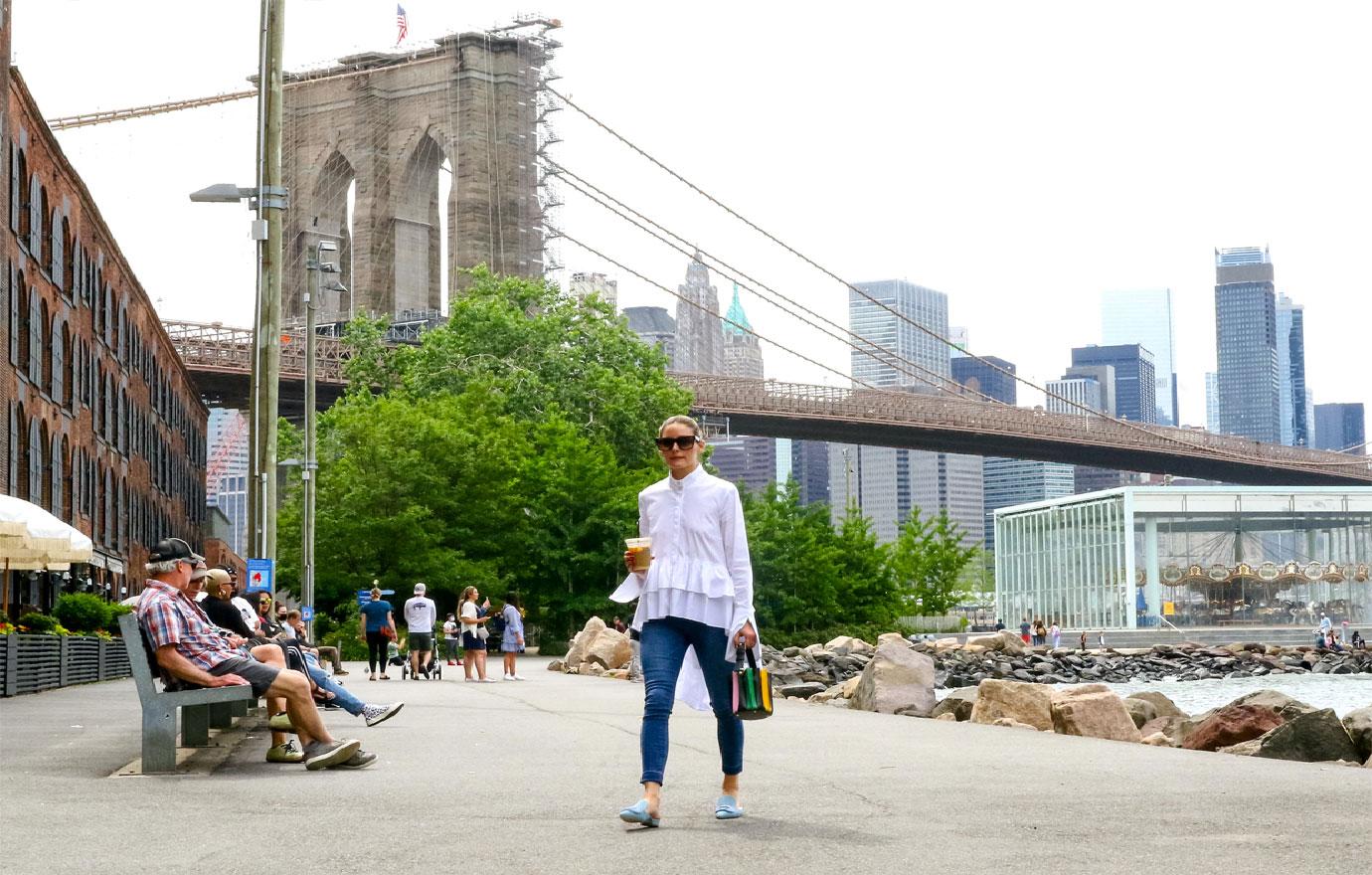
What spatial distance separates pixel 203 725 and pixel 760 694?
479cm

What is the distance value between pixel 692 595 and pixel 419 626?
19847 mm

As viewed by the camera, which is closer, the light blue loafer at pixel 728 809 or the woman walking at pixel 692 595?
the woman walking at pixel 692 595

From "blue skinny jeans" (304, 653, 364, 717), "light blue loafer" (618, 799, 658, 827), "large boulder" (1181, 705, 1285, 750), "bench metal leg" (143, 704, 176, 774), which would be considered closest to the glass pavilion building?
"large boulder" (1181, 705, 1285, 750)

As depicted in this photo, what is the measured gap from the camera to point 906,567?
76125 mm

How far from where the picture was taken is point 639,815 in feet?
23.5

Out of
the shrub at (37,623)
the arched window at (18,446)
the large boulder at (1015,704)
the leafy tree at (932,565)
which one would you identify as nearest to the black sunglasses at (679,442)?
the large boulder at (1015,704)

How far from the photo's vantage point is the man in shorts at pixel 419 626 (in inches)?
1051

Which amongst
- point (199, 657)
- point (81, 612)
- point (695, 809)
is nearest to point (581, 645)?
point (81, 612)

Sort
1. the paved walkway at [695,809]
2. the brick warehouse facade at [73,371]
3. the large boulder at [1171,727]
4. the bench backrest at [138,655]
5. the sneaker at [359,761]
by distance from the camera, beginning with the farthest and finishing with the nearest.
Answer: the brick warehouse facade at [73,371]
the large boulder at [1171,727]
the sneaker at [359,761]
the bench backrest at [138,655]
the paved walkway at [695,809]

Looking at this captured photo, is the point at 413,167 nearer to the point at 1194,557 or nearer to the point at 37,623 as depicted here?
the point at 1194,557

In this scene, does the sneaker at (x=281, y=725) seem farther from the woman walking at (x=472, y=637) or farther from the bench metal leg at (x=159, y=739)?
the woman walking at (x=472, y=637)

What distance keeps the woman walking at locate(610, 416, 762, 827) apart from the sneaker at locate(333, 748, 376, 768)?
273 centimetres

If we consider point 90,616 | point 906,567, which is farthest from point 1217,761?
point 906,567

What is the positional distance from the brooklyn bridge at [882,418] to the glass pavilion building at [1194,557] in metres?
3.92
